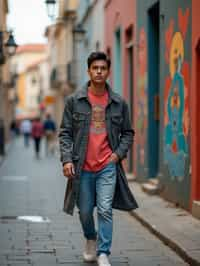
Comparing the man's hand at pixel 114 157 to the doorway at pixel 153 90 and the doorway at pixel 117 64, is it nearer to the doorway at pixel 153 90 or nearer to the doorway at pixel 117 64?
the doorway at pixel 153 90

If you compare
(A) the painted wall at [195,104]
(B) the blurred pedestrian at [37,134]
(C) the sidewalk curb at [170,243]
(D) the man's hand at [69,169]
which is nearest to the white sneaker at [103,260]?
(D) the man's hand at [69,169]

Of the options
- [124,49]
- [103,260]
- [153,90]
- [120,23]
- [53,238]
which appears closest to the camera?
[103,260]

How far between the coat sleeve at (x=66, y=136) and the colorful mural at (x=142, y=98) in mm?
8177

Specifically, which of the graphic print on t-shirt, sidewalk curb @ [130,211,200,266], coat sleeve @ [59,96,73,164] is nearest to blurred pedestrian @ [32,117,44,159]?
sidewalk curb @ [130,211,200,266]

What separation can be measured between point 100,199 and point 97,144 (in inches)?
21.4

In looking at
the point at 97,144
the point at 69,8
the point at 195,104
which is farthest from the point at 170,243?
the point at 69,8

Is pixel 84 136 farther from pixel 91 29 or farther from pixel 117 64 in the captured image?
pixel 91 29

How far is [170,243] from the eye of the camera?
9008 millimetres

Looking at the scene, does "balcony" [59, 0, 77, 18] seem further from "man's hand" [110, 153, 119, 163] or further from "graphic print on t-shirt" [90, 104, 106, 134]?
"man's hand" [110, 153, 119, 163]

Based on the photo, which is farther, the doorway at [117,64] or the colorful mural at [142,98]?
the doorway at [117,64]

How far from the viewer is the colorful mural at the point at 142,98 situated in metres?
15.9

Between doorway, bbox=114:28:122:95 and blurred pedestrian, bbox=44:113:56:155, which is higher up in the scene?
doorway, bbox=114:28:122:95

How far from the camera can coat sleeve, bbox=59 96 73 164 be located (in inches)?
300

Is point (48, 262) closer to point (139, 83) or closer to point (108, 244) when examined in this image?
point (108, 244)
